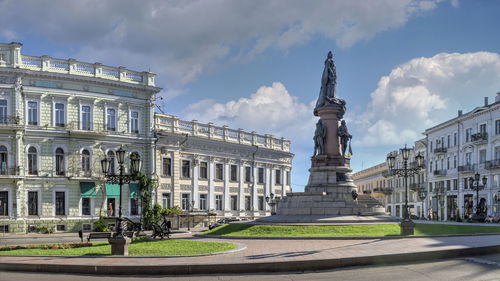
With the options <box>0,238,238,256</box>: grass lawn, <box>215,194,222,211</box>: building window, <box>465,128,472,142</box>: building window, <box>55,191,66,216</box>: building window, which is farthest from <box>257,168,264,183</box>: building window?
<box>0,238,238,256</box>: grass lawn

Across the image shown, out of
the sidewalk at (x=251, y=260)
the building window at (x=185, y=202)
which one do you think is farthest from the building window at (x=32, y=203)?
the sidewalk at (x=251, y=260)

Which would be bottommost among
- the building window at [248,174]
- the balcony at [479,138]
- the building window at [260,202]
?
the building window at [260,202]

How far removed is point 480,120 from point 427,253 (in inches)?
2106

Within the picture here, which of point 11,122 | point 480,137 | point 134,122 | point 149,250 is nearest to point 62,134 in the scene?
point 11,122

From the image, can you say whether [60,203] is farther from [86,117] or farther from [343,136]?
[343,136]

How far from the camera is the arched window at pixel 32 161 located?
46625mm

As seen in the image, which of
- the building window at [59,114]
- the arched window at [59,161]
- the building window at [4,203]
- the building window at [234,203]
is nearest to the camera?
the building window at [4,203]

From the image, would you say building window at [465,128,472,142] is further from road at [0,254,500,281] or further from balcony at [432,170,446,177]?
road at [0,254,500,281]

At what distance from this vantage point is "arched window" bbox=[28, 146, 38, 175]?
46625 millimetres

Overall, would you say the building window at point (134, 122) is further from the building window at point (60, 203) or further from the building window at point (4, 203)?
the building window at point (4, 203)

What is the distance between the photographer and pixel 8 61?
45094 mm

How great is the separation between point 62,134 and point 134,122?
692 centimetres

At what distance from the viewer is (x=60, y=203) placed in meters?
47.8

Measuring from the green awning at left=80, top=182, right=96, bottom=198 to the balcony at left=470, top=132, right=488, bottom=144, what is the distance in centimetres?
4300
